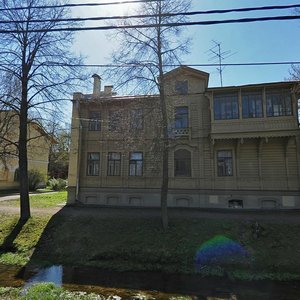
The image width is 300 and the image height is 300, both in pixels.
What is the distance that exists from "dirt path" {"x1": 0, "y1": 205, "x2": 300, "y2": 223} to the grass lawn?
1054 millimetres

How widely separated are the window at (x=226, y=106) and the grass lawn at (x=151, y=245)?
8024 millimetres

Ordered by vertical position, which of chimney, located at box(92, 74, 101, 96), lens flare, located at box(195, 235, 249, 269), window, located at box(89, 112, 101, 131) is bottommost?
lens flare, located at box(195, 235, 249, 269)

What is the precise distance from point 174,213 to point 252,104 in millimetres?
9237

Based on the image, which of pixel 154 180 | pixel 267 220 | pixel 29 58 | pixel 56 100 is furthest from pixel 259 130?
pixel 29 58

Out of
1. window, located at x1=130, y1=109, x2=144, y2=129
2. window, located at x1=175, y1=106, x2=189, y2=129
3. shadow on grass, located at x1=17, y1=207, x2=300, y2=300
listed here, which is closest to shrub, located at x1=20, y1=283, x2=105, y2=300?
shadow on grass, located at x1=17, y1=207, x2=300, y2=300

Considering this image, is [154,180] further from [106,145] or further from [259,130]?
[259,130]

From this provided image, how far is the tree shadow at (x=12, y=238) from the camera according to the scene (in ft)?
45.0

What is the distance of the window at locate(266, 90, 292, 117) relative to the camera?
19134mm

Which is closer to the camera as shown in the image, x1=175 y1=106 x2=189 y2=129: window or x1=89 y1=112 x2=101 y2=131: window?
x1=175 y1=106 x2=189 y2=129: window

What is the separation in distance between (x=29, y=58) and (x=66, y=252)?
35.7 feet

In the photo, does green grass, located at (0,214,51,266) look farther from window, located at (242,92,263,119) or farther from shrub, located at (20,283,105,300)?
window, located at (242,92,263,119)

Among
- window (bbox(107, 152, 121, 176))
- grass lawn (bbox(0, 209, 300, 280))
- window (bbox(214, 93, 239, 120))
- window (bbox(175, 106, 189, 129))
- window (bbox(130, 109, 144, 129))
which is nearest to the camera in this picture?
grass lawn (bbox(0, 209, 300, 280))

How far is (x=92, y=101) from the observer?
21344 mm

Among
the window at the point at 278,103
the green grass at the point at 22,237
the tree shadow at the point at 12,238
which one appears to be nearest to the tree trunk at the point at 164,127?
the green grass at the point at 22,237
